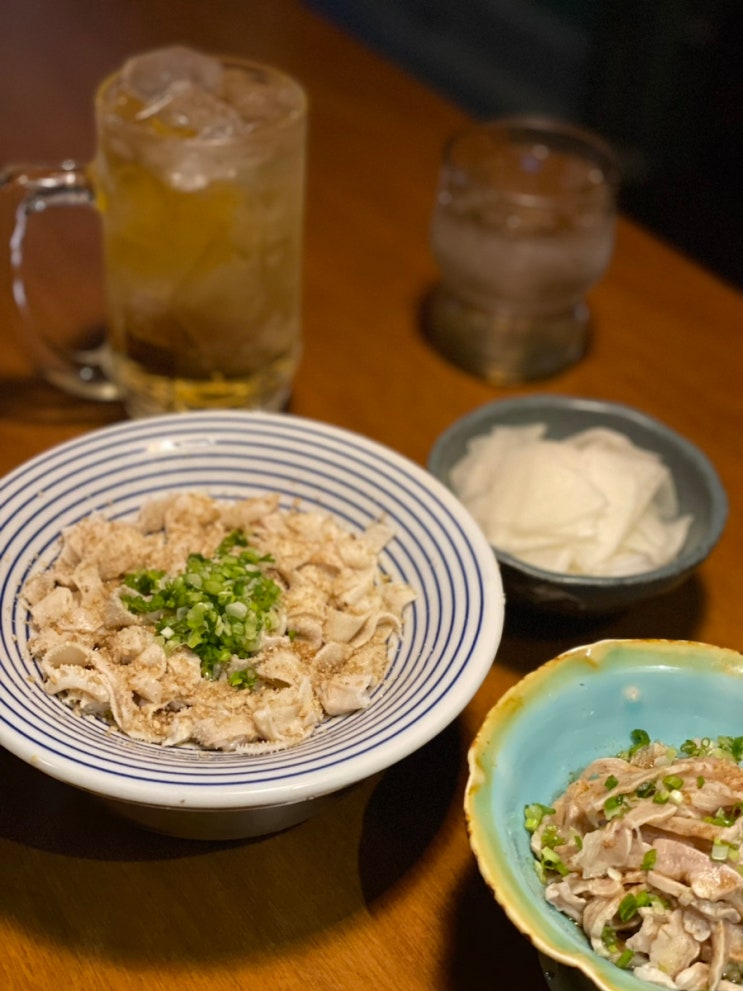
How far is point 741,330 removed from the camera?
6.26 feet

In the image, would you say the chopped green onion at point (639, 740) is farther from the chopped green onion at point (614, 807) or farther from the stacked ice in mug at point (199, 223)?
the stacked ice in mug at point (199, 223)

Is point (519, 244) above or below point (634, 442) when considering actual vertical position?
above

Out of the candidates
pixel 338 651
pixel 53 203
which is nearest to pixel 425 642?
pixel 338 651

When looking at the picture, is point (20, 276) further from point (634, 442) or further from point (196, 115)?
point (634, 442)

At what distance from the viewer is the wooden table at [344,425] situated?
95 centimetres

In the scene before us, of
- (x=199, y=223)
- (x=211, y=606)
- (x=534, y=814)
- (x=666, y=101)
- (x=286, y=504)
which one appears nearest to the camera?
(x=534, y=814)

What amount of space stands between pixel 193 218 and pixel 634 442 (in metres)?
0.64

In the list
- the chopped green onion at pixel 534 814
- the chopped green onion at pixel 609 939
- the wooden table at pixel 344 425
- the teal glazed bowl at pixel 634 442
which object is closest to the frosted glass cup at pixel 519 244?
the wooden table at pixel 344 425

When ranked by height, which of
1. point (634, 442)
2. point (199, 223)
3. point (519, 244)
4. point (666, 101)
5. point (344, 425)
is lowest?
point (666, 101)

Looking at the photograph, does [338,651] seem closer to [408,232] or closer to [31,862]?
[31,862]

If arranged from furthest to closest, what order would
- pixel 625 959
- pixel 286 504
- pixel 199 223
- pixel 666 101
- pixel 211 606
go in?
pixel 666 101
pixel 199 223
pixel 286 504
pixel 211 606
pixel 625 959

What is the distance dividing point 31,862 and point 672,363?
50.5 inches

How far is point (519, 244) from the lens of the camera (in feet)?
5.40

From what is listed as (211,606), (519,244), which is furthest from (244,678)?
(519,244)
